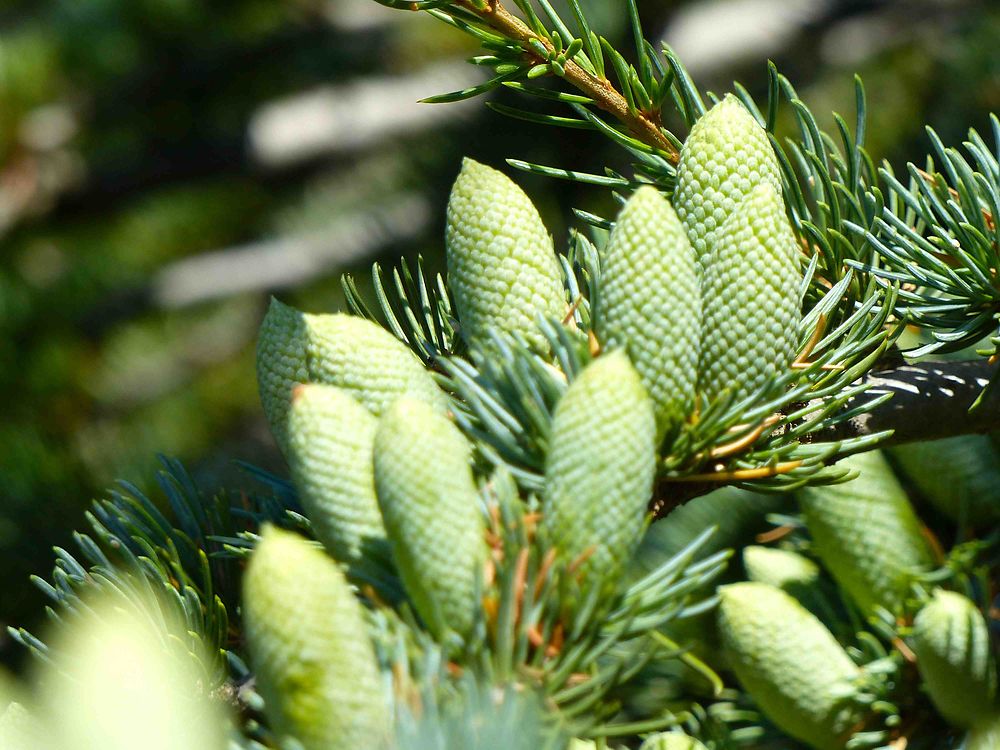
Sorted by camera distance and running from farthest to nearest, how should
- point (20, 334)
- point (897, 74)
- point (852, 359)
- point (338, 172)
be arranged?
1. point (338, 172)
2. point (20, 334)
3. point (897, 74)
4. point (852, 359)

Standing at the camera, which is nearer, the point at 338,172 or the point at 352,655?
the point at 352,655

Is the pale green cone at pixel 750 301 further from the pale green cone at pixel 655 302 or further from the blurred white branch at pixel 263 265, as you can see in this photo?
the blurred white branch at pixel 263 265

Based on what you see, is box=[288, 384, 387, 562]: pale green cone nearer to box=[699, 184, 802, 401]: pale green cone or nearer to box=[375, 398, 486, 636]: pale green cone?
box=[375, 398, 486, 636]: pale green cone

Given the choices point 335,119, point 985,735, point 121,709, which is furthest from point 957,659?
point 335,119

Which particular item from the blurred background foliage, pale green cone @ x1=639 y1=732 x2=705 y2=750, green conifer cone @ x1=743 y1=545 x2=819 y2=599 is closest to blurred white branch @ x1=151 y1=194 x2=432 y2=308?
the blurred background foliage

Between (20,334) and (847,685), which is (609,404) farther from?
(20,334)

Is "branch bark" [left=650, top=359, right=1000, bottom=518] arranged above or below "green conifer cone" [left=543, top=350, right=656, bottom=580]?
below

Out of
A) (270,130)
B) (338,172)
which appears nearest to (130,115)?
(270,130)
